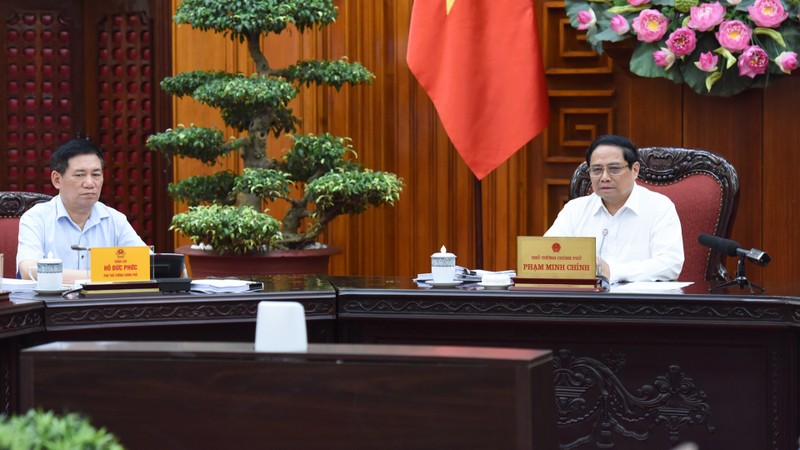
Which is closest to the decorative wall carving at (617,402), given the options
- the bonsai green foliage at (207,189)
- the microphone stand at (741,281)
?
the microphone stand at (741,281)

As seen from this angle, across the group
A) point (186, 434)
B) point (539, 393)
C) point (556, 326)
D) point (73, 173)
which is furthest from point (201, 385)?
point (73, 173)

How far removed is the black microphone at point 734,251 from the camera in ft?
9.12

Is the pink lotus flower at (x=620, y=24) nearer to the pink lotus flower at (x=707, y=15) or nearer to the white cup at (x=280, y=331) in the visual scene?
the pink lotus flower at (x=707, y=15)

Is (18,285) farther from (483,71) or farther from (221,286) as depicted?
(483,71)

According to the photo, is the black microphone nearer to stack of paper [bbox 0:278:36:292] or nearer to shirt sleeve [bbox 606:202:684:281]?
shirt sleeve [bbox 606:202:684:281]

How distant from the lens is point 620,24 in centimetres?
426

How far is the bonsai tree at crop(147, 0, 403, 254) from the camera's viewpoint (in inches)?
171

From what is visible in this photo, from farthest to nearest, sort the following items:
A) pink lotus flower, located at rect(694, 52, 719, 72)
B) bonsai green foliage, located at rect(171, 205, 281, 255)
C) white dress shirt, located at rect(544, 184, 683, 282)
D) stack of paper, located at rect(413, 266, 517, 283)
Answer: bonsai green foliage, located at rect(171, 205, 281, 255)
pink lotus flower, located at rect(694, 52, 719, 72)
white dress shirt, located at rect(544, 184, 683, 282)
stack of paper, located at rect(413, 266, 517, 283)

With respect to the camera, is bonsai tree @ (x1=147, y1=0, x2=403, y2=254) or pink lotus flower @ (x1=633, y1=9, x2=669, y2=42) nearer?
pink lotus flower @ (x1=633, y1=9, x2=669, y2=42)

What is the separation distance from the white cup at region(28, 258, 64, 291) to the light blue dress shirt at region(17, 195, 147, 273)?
1.51 feet

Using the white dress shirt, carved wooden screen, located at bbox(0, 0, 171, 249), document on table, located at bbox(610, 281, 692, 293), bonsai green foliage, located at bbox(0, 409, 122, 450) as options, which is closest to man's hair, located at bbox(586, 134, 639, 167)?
the white dress shirt

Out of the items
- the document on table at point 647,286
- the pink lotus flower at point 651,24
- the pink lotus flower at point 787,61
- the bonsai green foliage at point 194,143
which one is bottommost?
the document on table at point 647,286

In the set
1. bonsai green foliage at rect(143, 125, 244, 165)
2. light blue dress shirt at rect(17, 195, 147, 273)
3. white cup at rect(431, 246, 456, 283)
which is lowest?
white cup at rect(431, 246, 456, 283)

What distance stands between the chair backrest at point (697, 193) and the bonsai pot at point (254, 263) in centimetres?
144
